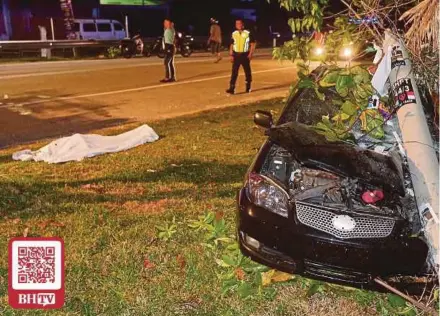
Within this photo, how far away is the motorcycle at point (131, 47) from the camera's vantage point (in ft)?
76.7

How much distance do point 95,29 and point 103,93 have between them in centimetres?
1601

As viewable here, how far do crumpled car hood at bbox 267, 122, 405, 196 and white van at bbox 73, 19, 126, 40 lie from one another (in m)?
24.9

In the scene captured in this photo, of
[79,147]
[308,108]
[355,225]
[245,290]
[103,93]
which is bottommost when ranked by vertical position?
[245,290]

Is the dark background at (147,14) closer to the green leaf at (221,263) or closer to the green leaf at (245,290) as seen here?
the green leaf at (221,263)

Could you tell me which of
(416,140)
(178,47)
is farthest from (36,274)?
(178,47)

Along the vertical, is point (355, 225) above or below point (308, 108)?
below

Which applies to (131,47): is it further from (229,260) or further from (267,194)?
(267,194)

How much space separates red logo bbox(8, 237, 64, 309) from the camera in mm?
3641

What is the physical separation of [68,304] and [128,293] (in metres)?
0.42

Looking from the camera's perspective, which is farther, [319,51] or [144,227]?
[144,227]

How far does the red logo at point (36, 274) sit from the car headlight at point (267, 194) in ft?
4.85

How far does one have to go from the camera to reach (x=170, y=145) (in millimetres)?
7969

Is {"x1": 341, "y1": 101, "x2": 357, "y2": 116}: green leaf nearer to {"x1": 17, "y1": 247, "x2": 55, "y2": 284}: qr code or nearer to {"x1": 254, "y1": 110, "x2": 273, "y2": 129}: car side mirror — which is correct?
{"x1": 254, "y1": 110, "x2": 273, "y2": 129}: car side mirror

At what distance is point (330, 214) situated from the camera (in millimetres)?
3455
